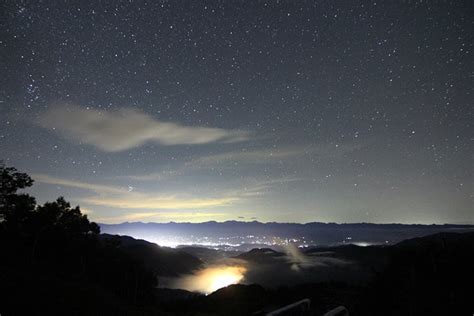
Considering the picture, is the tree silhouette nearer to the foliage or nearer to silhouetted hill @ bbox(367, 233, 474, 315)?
the foliage

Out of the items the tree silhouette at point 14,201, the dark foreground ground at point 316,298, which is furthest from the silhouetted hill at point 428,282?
the tree silhouette at point 14,201

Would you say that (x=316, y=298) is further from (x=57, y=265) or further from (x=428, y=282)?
(x=57, y=265)

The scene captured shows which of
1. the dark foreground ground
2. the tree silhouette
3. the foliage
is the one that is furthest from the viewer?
the tree silhouette

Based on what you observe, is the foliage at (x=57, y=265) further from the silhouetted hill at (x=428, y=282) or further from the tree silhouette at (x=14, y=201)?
the silhouetted hill at (x=428, y=282)

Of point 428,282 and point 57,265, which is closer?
point 428,282

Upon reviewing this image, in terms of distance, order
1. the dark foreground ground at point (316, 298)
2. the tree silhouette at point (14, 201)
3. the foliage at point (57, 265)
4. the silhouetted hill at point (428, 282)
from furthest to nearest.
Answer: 1. the tree silhouette at point (14, 201)
2. the foliage at point (57, 265)
3. the dark foreground ground at point (316, 298)
4. the silhouetted hill at point (428, 282)

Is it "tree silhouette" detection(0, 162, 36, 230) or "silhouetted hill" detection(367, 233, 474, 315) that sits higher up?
"tree silhouette" detection(0, 162, 36, 230)

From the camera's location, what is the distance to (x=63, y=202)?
5675 centimetres

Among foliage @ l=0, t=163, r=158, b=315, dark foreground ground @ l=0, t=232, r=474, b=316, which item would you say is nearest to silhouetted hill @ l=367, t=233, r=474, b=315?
dark foreground ground @ l=0, t=232, r=474, b=316

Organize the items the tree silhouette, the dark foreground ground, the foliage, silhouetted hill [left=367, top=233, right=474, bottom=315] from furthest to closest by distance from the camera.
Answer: the tree silhouette < the foliage < the dark foreground ground < silhouetted hill [left=367, top=233, right=474, bottom=315]

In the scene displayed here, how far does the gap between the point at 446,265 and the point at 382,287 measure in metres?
9.83

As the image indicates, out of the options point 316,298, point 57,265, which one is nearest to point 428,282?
point 316,298

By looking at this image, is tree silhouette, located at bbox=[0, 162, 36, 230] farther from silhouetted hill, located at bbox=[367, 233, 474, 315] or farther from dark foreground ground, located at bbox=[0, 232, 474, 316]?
silhouetted hill, located at bbox=[367, 233, 474, 315]

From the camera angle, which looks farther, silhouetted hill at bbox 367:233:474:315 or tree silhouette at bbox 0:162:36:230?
tree silhouette at bbox 0:162:36:230
